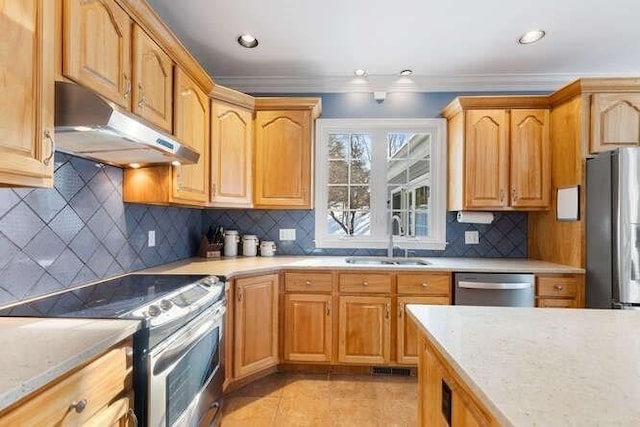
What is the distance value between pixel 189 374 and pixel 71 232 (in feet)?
3.02

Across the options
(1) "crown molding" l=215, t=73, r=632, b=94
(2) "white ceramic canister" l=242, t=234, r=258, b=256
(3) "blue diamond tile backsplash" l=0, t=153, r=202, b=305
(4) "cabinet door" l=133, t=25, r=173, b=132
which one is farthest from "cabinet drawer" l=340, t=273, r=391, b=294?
(1) "crown molding" l=215, t=73, r=632, b=94

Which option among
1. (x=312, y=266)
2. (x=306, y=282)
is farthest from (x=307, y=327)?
(x=312, y=266)

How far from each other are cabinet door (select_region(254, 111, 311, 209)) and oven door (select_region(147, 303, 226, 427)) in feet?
3.91

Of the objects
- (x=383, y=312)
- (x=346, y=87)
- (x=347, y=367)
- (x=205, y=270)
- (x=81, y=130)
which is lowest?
(x=347, y=367)

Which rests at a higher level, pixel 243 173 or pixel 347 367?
pixel 243 173

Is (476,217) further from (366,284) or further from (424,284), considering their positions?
(366,284)

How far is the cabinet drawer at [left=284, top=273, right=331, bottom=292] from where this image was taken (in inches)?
104

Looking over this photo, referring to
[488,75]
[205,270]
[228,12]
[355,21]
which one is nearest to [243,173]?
[205,270]

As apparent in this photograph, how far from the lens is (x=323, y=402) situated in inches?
91.8

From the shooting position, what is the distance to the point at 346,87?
3.23m

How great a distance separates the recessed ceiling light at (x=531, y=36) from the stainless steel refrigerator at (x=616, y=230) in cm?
95

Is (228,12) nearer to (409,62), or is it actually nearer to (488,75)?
(409,62)

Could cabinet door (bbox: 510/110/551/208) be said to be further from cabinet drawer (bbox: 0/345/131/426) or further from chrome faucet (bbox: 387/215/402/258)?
cabinet drawer (bbox: 0/345/131/426)

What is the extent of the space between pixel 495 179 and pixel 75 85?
2.89m
